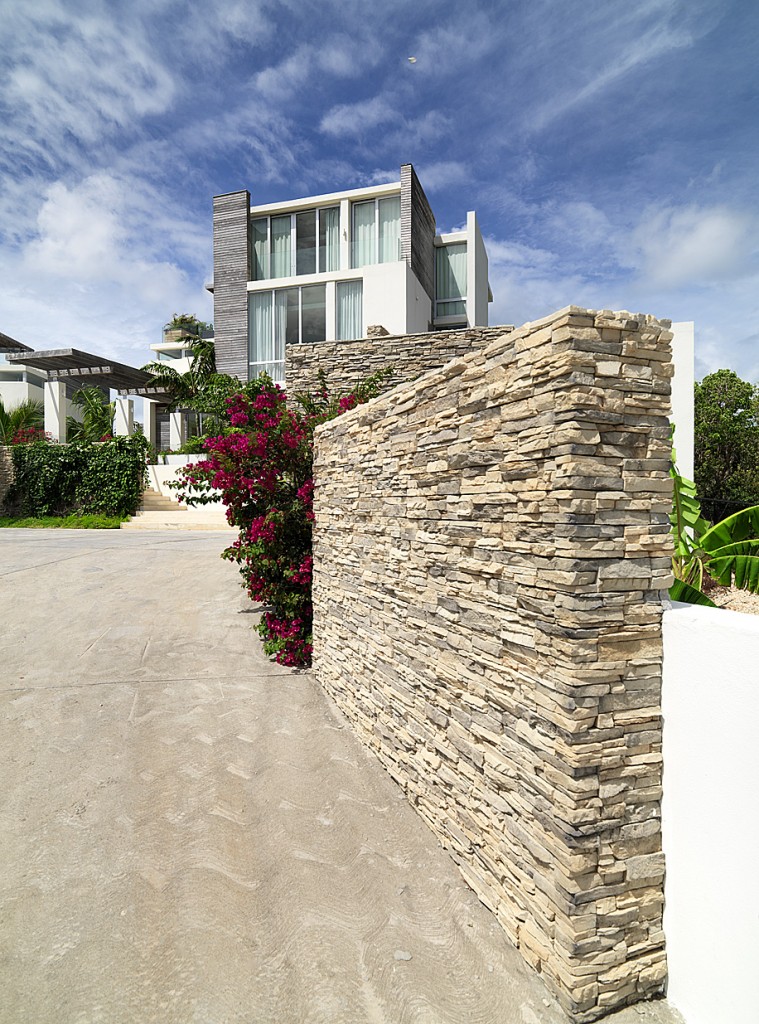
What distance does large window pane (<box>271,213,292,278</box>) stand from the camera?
77.1 ft

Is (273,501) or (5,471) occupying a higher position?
(5,471)

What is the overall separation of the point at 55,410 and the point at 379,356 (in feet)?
71.4

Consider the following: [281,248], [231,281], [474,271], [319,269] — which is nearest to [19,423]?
[231,281]

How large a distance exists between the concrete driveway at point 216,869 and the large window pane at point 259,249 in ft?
65.1

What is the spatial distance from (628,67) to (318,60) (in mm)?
5301

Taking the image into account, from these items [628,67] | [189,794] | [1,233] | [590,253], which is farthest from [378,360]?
[1,233]

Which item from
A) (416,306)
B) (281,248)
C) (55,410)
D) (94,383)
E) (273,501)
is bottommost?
(273,501)

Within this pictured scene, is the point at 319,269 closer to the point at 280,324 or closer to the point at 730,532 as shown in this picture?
the point at 280,324

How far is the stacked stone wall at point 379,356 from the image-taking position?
11023mm

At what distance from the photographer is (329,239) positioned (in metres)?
23.0

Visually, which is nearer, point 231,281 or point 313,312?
point 313,312

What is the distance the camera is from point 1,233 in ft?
42.5

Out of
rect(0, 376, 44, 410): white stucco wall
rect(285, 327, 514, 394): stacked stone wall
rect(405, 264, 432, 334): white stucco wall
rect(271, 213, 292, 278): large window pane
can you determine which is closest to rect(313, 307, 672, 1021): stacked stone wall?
rect(285, 327, 514, 394): stacked stone wall

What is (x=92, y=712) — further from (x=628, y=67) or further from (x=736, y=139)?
(x=736, y=139)
